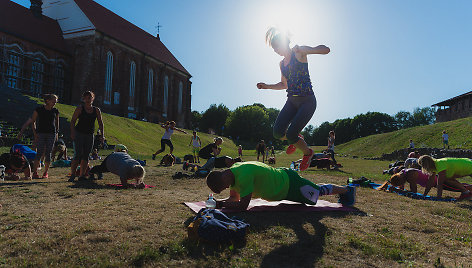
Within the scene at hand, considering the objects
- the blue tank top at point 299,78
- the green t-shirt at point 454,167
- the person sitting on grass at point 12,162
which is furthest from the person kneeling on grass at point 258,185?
the person sitting on grass at point 12,162

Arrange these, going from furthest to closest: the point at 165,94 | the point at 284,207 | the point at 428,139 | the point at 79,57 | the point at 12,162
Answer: the point at 165,94 → the point at 79,57 → the point at 428,139 → the point at 12,162 → the point at 284,207

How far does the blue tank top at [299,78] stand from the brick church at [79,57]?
1306 inches

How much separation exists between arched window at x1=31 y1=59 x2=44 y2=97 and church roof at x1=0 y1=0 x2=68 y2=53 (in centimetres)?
247

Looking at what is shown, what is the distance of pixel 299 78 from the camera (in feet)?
16.1

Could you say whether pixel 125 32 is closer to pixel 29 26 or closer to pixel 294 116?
pixel 29 26

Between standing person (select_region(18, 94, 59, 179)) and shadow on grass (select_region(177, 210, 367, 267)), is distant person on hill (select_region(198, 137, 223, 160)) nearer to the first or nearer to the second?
standing person (select_region(18, 94, 59, 179))

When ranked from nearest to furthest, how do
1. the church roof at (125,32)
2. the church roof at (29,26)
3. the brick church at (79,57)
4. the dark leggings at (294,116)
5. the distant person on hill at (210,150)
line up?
the dark leggings at (294,116)
the distant person on hill at (210,150)
the church roof at (29,26)
the brick church at (79,57)
the church roof at (125,32)

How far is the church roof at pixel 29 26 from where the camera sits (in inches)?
1302

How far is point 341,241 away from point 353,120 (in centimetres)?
10172

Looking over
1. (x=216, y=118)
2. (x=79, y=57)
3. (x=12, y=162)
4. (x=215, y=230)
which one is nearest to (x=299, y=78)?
(x=215, y=230)

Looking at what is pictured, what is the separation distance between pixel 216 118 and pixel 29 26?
54396 millimetres

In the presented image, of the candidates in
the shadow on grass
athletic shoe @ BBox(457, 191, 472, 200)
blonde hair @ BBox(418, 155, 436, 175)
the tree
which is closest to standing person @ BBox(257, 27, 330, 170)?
the shadow on grass

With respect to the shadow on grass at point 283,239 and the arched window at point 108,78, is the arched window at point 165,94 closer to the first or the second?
the arched window at point 108,78

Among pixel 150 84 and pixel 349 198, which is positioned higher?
pixel 150 84
